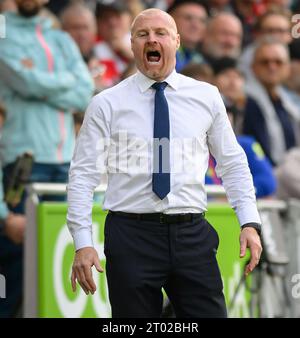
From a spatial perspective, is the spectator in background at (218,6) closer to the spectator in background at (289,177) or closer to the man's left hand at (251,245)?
the spectator in background at (289,177)

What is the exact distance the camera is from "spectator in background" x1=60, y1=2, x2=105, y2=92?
32.9ft

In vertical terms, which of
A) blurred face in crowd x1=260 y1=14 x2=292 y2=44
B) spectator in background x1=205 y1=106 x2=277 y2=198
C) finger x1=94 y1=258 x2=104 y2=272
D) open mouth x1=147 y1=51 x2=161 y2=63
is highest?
blurred face in crowd x1=260 y1=14 x2=292 y2=44

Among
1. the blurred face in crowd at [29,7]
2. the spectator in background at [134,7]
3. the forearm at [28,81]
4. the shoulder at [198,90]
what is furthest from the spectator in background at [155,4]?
the shoulder at [198,90]

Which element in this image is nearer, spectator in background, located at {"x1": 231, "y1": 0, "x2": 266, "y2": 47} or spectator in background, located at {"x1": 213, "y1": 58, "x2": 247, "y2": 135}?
spectator in background, located at {"x1": 213, "y1": 58, "x2": 247, "y2": 135}

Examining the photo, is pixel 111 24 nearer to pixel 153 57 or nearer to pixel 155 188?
pixel 153 57

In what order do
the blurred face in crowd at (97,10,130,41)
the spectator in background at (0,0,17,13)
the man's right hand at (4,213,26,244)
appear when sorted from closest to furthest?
the man's right hand at (4,213,26,244)
the spectator in background at (0,0,17,13)
the blurred face in crowd at (97,10,130,41)

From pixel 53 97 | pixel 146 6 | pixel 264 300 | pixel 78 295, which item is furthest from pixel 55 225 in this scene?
pixel 146 6

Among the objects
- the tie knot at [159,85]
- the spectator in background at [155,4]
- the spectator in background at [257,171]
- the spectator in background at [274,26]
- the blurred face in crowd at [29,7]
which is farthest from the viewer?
the spectator in background at [274,26]

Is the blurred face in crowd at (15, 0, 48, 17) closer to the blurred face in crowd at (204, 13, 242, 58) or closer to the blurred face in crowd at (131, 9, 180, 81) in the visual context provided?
the blurred face in crowd at (204, 13, 242, 58)

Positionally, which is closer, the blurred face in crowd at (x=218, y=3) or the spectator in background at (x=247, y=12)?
the blurred face in crowd at (x=218, y=3)

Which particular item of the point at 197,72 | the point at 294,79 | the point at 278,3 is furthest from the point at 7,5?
the point at 278,3

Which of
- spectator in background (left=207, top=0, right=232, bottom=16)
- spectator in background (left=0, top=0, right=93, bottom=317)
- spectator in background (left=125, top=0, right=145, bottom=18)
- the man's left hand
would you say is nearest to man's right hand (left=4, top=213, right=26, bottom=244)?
spectator in background (left=0, top=0, right=93, bottom=317)

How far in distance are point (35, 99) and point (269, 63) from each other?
3523 mm

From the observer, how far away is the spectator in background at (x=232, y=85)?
10648mm
